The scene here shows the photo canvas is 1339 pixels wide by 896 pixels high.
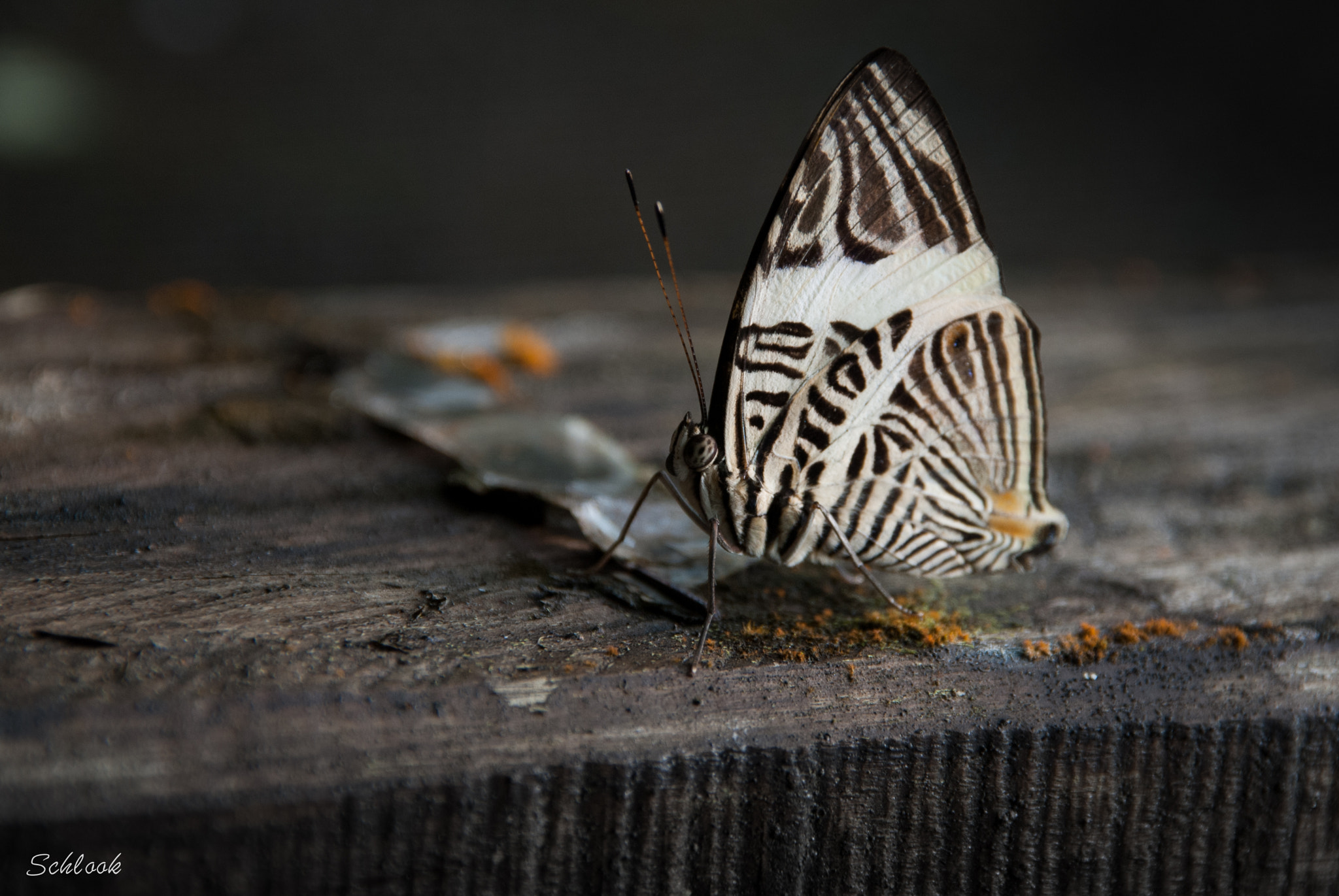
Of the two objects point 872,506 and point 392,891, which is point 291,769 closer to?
point 392,891

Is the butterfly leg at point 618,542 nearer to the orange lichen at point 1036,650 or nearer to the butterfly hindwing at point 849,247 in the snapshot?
the butterfly hindwing at point 849,247

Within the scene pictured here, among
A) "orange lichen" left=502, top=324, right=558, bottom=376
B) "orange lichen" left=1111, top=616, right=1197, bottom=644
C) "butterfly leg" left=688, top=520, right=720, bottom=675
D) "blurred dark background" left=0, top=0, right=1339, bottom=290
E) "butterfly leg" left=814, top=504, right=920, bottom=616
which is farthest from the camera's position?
"blurred dark background" left=0, top=0, right=1339, bottom=290

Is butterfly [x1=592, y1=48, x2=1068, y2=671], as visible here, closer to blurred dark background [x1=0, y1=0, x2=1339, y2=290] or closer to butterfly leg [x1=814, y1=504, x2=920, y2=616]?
butterfly leg [x1=814, y1=504, x2=920, y2=616]

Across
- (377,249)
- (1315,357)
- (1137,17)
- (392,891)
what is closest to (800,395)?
(392,891)

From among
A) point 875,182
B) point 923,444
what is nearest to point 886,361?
point 923,444

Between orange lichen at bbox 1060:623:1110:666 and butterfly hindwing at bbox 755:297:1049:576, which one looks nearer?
orange lichen at bbox 1060:623:1110:666

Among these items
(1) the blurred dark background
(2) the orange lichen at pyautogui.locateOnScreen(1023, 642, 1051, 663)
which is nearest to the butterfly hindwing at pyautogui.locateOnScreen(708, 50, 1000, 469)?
(2) the orange lichen at pyautogui.locateOnScreen(1023, 642, 1051, 663)

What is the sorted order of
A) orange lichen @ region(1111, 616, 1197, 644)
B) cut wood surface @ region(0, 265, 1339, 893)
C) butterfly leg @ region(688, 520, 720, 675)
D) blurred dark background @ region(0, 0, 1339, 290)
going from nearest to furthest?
cut wood surface @ region(0, 265, 1339, 893)
butterfly leg @ region(688, 520, 720, 675)
orange lichen @ region(1111, 616, 1197, 644)
blurred dark background @ region(0, 0, 1339, 290)
